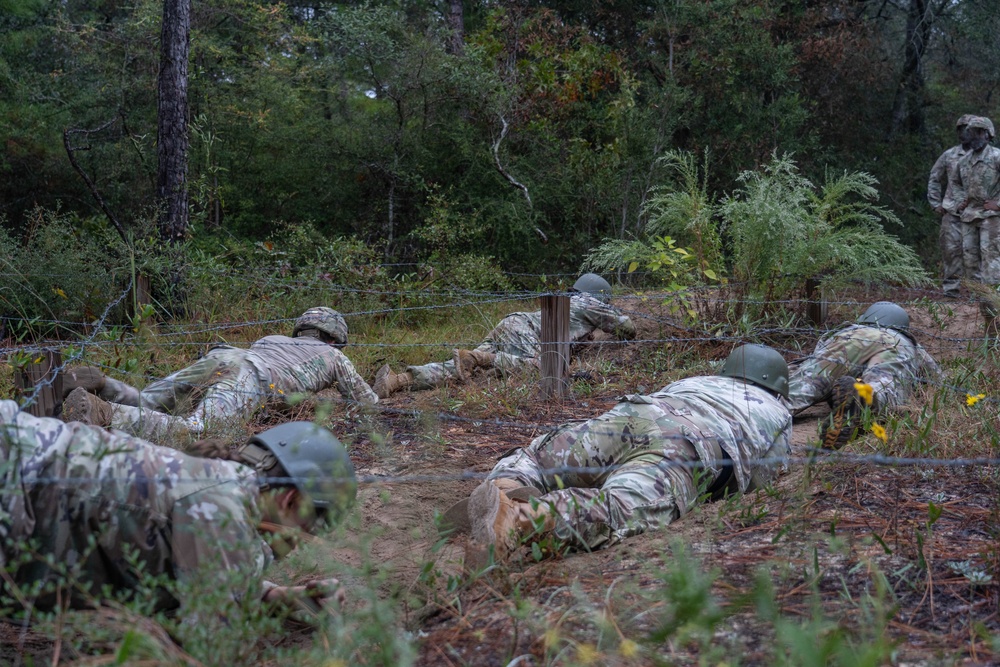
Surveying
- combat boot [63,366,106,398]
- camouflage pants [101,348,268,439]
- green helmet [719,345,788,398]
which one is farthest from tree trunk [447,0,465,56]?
green helmet [719,345,788,398]

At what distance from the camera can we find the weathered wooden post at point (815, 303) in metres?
7.31

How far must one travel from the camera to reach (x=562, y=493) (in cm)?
347

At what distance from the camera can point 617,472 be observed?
3697 millimetres

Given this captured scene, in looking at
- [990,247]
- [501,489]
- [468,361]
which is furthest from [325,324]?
[990,247]

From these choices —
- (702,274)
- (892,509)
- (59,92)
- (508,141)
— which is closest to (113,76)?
(59,92)

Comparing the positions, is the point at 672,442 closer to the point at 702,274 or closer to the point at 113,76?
the point at 702,274

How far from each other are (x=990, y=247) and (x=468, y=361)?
5.93 m

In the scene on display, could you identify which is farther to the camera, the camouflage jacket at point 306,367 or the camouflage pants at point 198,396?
the camouflage jacket at point 306,367

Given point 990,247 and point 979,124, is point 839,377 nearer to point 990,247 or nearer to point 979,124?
point 990,247

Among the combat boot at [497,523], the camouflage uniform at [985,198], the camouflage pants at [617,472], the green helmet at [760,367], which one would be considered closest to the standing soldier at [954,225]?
the camouflage uniform at [985,198]

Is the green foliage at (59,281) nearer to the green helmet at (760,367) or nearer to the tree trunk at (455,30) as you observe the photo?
the green helmet at (760,367)

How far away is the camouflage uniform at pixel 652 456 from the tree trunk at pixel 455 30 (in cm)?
916

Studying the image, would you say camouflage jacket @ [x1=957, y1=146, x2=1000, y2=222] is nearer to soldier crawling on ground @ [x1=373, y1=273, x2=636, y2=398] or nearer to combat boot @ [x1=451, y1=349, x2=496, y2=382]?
soldier crawling on ground @ [x1=373, y1=273, x2=636, y2=398]

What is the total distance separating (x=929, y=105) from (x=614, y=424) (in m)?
12.2
